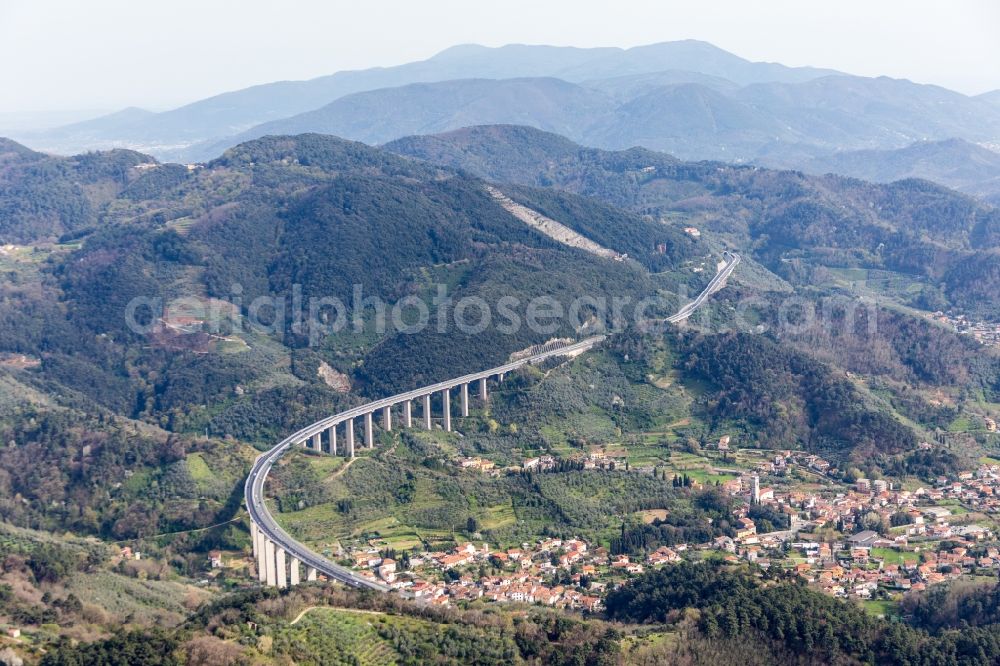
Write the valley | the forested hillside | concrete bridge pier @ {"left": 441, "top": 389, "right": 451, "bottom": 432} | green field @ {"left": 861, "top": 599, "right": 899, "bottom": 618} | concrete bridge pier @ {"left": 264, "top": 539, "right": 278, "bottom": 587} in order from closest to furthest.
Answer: the valley → green field @ {"left": 861, "top": 599, "right": 899, "bottom": 618} → concrete bridge pier @ {"left": 264, "top": 539, "right": 278, "bottom": 587} → concrete bridge pier @ {"left": 441, "top": 389, "right": 451, "bottom": 432} → the forested hillside

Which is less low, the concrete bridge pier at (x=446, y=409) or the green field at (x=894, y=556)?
the concrete bridge pier at (x=446, y=409)

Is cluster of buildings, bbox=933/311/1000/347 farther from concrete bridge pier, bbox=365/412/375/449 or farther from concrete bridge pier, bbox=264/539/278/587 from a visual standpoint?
concrete bridge pier, bbox=264/539/278/587

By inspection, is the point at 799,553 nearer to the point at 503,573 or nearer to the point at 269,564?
the point at 503,573

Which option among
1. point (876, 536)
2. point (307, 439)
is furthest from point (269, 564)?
point (876, 536)

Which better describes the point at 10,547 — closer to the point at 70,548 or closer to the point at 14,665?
the point at 70,548

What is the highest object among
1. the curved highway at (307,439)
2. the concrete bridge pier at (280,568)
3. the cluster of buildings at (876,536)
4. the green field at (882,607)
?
the curved highway at (307,439)

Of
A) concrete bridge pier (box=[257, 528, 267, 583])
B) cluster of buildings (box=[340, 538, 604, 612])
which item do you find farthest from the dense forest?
concrete bridge pier (box=[257, 528, 267, 583])

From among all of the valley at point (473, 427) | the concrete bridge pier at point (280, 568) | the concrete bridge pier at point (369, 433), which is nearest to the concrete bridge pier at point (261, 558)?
the valley at point (473, 427)

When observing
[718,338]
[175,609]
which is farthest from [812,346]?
[175,609]

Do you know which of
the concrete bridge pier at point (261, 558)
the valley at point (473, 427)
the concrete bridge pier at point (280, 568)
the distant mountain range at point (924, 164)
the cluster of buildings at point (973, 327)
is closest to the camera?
the valley at point (473, 427)

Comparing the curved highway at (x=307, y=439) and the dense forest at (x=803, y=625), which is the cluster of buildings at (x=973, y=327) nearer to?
the curved highway at (x=307, y=439)
